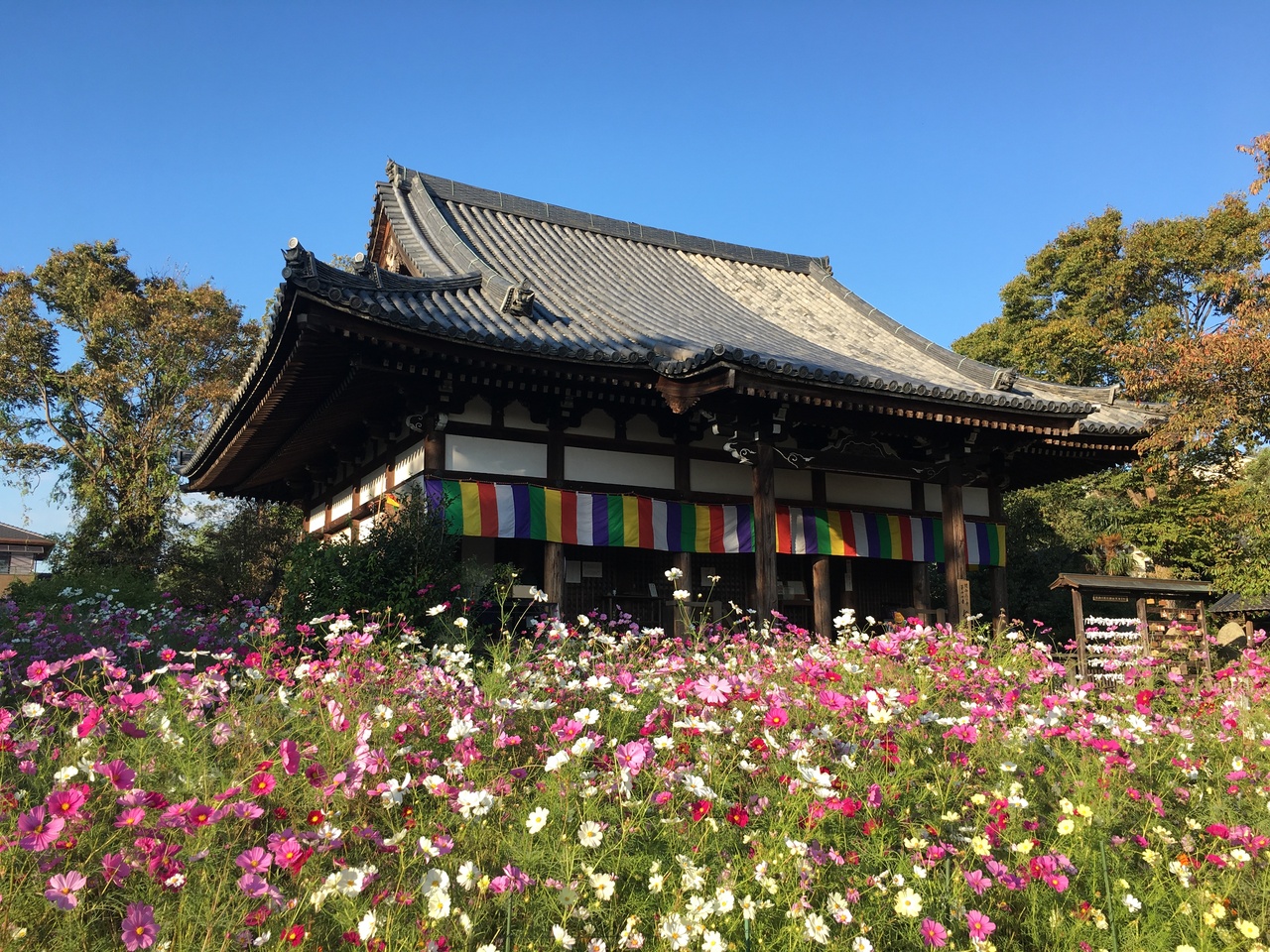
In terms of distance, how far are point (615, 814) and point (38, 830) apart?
1463 millimetres

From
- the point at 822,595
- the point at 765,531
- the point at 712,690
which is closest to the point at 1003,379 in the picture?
the point at 822,595

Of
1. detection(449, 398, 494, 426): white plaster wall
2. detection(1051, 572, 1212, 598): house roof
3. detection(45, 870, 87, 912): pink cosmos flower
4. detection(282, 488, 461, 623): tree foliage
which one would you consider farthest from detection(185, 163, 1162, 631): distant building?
detection(45, 870, 87, 912): pink cosmos flower

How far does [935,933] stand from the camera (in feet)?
7.46

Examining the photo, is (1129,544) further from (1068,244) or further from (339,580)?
(339,580)

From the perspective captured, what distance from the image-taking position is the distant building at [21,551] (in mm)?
35000

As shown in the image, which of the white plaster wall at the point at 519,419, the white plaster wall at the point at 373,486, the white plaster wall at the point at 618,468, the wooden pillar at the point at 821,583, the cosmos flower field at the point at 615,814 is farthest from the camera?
the white plaster wall at the point at 373,486

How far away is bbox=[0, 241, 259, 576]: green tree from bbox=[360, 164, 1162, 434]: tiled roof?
11.9 m

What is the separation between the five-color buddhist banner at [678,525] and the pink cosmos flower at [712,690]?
5.37m

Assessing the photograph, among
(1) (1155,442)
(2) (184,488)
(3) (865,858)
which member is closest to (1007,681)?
(3) (865,858)

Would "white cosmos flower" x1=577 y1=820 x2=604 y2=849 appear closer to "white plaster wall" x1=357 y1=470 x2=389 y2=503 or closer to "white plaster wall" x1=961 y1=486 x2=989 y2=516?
"white plaster wall" x1=357 y1=470 x2=389 y2=503

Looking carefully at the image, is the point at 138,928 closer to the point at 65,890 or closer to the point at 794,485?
the point at 65,890

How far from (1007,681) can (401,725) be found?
295 centimetres

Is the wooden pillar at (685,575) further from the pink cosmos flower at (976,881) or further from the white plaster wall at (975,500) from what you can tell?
the pink cosmos flower at (976,881)

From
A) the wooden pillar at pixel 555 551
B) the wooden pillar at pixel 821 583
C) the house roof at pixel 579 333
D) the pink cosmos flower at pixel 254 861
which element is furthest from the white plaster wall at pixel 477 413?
the pink cosmos flower at pixel 254 861
